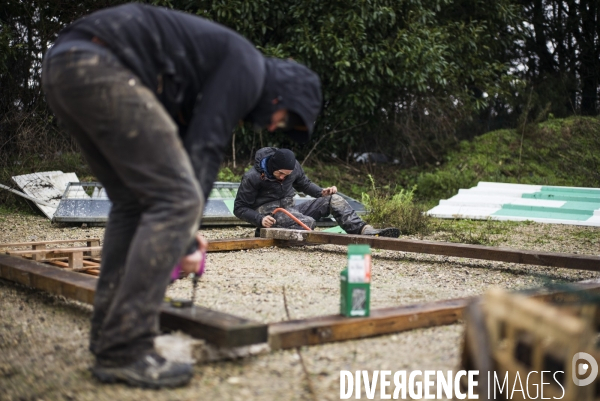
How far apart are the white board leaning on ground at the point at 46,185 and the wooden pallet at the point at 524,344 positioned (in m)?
7.36

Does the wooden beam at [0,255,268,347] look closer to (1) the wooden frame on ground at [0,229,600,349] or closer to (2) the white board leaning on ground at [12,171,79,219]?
(1) the wooden frame on ground at [0,229,600,349]

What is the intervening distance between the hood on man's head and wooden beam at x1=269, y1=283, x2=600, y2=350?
879 millimetres

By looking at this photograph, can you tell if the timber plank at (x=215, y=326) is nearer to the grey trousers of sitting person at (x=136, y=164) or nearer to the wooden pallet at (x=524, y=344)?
the grey trousers of sitting person at (x=136, y=164)

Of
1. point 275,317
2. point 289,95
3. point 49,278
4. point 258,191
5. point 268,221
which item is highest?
point 289,95

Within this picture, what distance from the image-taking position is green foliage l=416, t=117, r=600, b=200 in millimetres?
11055

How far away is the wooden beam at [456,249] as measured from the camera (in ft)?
15.3

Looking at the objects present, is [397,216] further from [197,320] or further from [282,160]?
[197,320]

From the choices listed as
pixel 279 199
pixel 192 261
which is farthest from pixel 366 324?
pixel 279 199

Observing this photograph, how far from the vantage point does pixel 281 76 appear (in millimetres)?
2488

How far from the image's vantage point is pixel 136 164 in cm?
225

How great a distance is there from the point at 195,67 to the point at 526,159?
10.6 meters

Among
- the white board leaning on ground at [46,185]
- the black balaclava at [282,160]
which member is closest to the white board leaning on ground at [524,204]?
the black balaclava at [282,160]

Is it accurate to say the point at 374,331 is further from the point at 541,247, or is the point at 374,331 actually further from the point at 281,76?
the point at 541,247

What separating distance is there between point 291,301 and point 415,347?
107 centimetres
